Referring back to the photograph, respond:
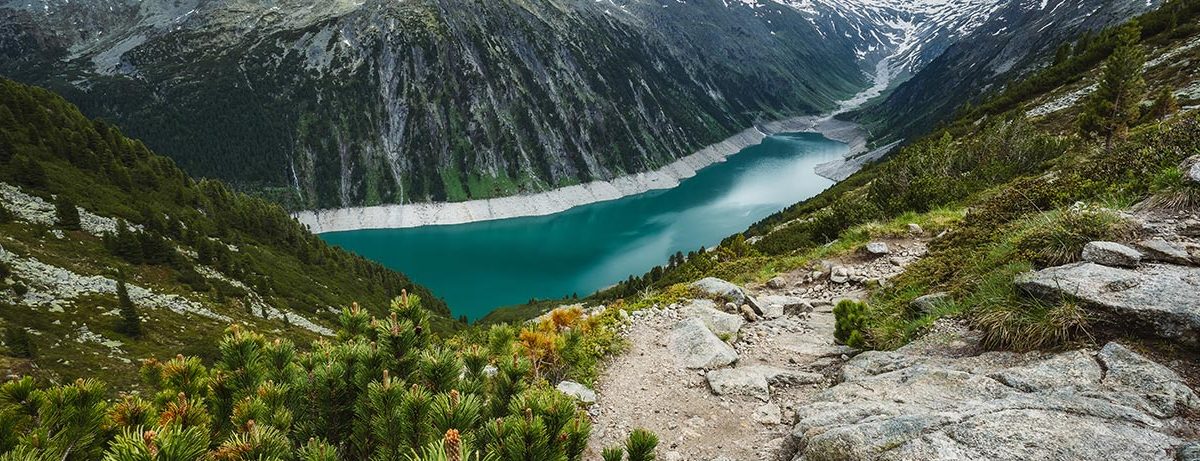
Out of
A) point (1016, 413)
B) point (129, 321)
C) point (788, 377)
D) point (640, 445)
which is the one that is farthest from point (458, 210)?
point (1016, 413)

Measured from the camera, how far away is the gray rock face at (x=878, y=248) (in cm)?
1375

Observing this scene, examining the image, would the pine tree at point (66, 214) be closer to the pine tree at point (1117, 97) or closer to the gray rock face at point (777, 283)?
the gray rock face at point (777, 283)

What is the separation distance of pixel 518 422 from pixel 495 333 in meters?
4.39

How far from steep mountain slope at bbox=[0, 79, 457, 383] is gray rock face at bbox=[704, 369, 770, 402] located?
654 inches

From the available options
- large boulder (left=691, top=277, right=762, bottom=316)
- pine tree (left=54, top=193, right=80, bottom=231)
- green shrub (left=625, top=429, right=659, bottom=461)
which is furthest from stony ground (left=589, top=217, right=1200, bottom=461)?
pine tree (left=54, top=193, right=80, bottom=231)

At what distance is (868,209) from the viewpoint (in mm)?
19359

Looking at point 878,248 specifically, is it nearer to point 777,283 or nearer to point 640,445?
point 777,283

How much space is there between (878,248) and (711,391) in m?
8.54

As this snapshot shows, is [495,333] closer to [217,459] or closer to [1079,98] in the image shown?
[217,459]

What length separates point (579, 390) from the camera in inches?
304

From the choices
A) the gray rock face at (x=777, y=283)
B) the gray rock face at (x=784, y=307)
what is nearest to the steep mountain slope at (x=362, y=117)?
the gray rock face at (x=777, y=283)

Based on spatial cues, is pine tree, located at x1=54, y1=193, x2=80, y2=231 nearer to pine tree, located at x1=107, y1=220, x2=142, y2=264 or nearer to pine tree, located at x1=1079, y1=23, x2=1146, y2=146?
pine tree, located at x1=107, y1=220, x2=142, y2=264

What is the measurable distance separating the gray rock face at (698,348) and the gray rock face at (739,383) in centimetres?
50

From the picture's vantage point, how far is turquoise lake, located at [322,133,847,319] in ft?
308
